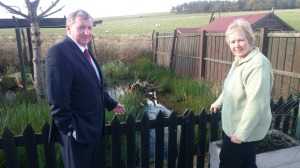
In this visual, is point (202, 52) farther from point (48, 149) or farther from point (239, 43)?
point (48, 149)

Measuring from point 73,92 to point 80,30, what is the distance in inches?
19.6

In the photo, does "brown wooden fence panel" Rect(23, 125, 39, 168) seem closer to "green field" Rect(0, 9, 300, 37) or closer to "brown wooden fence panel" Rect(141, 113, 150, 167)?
"brown wooden fence panel" Rect(141, 113, 150, 167)

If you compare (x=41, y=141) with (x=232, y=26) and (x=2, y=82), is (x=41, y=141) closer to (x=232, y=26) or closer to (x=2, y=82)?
(x=232, y=26)

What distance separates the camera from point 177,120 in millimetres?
Answer: 3051

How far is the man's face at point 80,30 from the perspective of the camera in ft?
6.79

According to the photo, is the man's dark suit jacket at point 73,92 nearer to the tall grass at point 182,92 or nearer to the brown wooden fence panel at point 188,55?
the tall grass at point 182,92

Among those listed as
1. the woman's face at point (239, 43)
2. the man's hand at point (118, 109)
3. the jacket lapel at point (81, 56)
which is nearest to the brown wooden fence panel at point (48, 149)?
the man's hand at point (118, 109)

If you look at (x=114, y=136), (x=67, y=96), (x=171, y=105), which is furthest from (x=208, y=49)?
(x=67, y=96)

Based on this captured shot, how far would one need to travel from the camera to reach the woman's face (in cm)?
205

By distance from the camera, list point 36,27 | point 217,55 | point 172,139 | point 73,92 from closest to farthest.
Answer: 1. point 73,92
2. point 172,139
3. point 36,27
4. point 217,55

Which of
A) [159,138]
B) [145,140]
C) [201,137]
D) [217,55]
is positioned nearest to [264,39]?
[217,55]

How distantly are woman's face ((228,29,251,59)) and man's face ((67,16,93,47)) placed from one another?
116 centimetres

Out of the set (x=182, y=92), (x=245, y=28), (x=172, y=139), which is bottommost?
(x=182, y=92)

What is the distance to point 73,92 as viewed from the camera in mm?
2012
